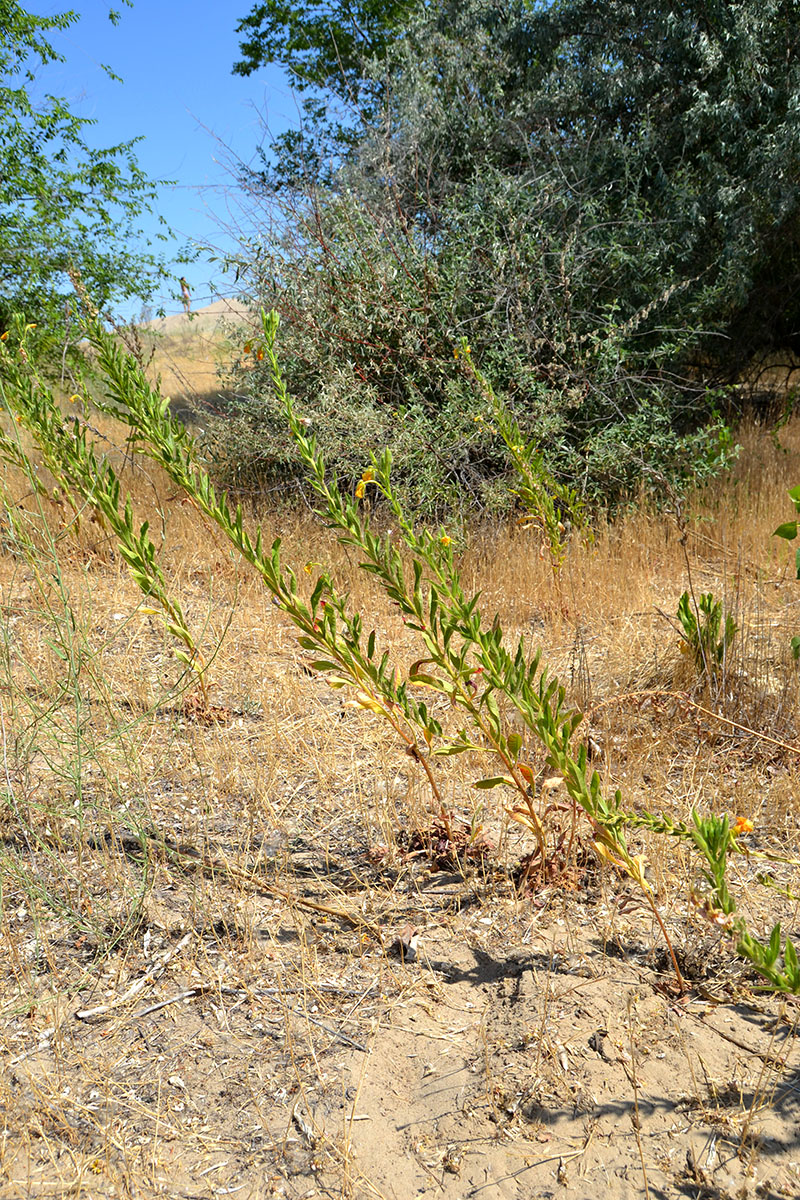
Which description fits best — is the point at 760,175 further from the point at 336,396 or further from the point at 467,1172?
the point at 467,1172

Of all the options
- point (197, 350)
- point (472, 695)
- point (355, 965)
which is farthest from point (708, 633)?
point (197, 350)

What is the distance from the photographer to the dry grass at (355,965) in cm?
161

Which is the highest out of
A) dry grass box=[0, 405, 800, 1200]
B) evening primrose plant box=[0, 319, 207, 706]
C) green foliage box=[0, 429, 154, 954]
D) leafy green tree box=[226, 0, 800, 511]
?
leafy green tree box=[226, 0, 800, 511]

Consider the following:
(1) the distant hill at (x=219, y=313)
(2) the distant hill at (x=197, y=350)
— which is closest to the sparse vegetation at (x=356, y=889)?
(2) the distant hill at (x=197, y=350)

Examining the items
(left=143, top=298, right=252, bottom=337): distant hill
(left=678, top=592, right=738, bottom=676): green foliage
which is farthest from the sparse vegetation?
(left=143, top=298, right=252, bottom=337): distant hill

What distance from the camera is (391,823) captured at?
2646 millimetres

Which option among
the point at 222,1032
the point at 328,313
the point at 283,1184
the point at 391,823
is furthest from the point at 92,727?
the point at 328,313

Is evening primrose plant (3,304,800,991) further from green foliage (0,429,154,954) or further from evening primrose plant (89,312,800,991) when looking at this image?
green foliage (0,429,154,954)

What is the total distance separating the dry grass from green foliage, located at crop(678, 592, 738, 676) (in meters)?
0.10

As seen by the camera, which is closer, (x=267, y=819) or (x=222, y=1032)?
(x=222, y=1032)

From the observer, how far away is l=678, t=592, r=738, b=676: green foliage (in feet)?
10.2

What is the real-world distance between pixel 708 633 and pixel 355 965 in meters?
1.89

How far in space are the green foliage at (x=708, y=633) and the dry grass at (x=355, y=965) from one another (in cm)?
10

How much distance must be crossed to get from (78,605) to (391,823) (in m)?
2.34
